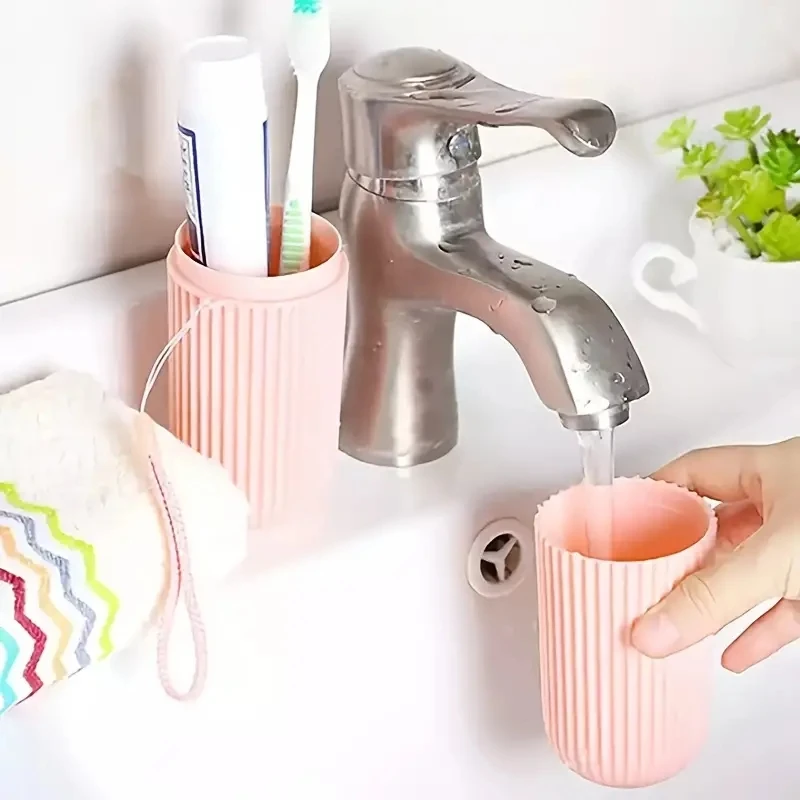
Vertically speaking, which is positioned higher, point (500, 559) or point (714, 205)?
point (714, 205)

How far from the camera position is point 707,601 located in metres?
0.45

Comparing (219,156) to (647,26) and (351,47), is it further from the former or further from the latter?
(647,26)

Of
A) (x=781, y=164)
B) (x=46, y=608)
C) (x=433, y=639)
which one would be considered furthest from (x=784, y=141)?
(x=46, y=608)

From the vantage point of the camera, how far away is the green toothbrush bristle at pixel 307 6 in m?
0.46

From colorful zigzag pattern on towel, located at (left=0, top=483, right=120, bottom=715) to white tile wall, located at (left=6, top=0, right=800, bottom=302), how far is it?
0.15m

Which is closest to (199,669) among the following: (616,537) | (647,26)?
(616,537)

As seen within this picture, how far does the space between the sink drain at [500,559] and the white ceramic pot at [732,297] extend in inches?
6.5

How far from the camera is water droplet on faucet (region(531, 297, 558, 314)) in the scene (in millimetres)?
460

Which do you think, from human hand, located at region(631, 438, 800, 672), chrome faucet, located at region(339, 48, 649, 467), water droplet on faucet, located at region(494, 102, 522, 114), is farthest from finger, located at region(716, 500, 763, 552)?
water droplet on faucet, located at region(494, 102, 522, 114)

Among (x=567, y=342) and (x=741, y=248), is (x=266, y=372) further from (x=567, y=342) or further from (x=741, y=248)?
(x=741, y=248)

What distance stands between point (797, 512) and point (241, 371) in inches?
8.6

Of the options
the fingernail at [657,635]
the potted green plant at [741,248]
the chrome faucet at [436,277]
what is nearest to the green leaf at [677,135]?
the potted green plant at [741,248]

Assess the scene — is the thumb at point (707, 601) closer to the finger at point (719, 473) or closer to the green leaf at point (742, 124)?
the finger at point (719, 473)

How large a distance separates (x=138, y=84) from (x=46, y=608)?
23 centimetres
